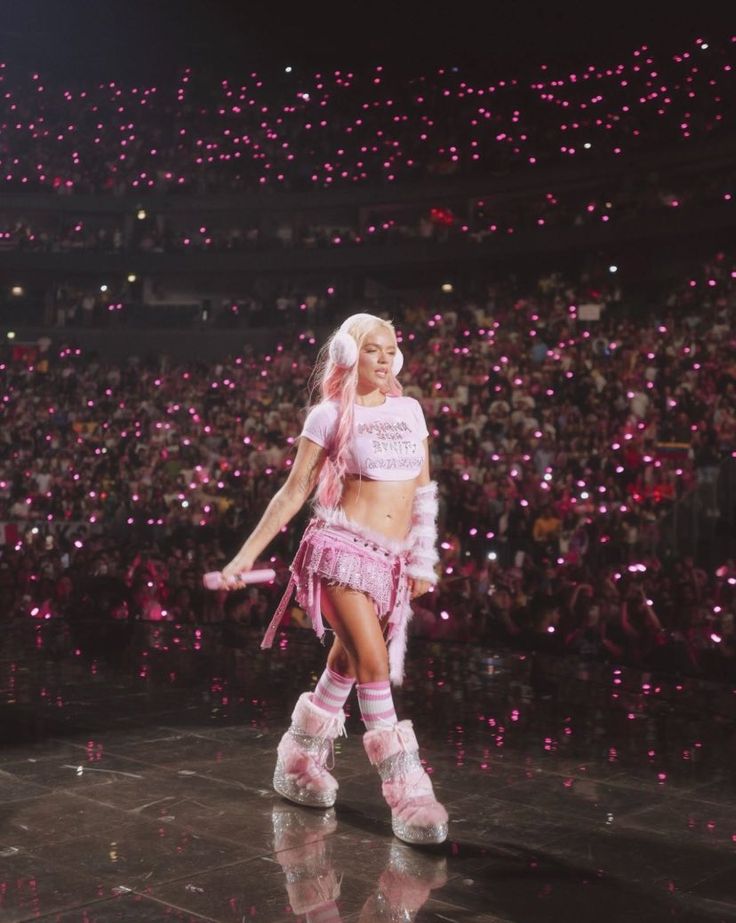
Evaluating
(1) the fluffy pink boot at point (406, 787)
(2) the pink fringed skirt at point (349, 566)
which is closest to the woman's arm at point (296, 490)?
(2) the pink fringed skirt at point (349, 566)

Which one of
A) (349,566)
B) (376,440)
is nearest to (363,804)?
(349,566)

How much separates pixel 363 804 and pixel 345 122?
75.0 feet

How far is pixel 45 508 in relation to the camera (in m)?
14.8

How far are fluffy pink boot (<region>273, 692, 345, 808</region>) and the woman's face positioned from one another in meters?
1.20

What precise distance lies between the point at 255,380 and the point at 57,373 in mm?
4849

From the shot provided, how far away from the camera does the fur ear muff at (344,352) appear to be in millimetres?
3779

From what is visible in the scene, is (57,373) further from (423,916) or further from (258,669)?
(423,916)

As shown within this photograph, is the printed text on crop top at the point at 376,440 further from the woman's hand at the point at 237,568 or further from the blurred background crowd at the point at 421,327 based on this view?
the blurred background crowd at the point at 421,327

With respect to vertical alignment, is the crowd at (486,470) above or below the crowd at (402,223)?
below

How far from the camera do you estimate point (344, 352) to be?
3783mm

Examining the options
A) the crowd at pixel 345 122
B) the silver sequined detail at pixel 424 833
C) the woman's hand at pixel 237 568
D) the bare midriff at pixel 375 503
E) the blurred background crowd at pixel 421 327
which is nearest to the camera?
the silver sequined detail at pixel 424 833

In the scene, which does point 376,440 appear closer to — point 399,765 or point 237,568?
point 237,568

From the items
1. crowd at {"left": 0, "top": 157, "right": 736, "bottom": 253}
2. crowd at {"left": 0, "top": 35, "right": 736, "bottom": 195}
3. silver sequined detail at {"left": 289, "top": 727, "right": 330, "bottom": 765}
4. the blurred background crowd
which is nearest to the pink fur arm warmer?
silver sequined detail at {"left": 289, "top": 727, "right": 330, "bottom": 765}

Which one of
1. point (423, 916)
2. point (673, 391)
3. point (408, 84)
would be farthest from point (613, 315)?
point (423, 916)
